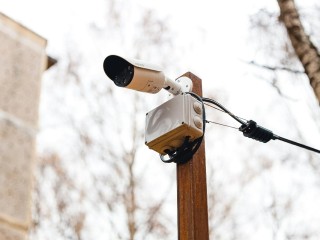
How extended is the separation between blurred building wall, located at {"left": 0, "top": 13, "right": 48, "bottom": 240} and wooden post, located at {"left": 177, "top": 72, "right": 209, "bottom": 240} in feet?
1.89

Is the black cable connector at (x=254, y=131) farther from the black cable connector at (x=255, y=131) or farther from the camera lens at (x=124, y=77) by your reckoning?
the camera lens at (x=124, y=77)

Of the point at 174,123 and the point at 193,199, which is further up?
the point at 174,123

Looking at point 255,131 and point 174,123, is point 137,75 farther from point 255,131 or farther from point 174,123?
point 255,131

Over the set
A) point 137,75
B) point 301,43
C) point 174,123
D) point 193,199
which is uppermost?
point 301,43

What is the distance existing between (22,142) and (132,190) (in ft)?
17.3

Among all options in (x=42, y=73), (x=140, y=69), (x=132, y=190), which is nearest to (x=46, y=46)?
(x=42, y=73)

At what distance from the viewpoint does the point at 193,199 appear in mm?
1971

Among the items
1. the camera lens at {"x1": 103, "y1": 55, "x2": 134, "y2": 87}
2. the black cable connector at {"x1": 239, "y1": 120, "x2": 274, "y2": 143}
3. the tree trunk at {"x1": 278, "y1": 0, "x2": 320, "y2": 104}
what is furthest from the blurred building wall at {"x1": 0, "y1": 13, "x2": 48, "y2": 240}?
the tree trunk at {"x1": 278, "y1": 0, "x2": 320, "y2": 104}

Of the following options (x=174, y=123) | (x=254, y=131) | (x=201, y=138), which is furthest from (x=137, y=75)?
(x=254, y=131)

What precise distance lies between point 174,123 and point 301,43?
1.80 meters

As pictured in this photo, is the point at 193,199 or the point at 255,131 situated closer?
A: the point at 193,199

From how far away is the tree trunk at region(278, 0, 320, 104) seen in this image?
331cm

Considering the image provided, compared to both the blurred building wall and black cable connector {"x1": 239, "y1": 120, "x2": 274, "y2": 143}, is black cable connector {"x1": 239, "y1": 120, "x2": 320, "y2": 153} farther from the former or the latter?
the blurred building wall

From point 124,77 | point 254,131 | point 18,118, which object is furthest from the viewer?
point 254,131
